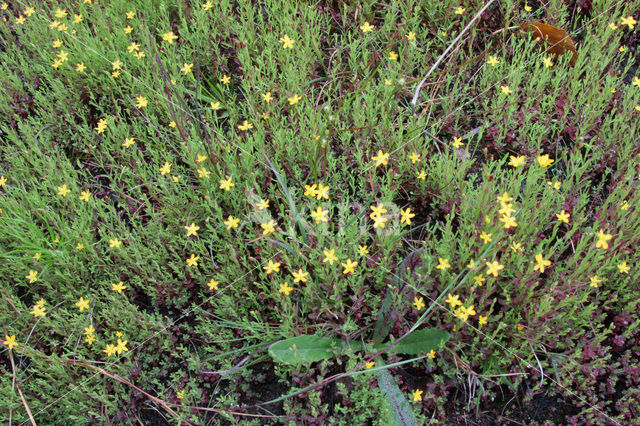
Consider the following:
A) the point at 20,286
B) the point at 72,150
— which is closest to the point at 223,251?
the point at 20,286

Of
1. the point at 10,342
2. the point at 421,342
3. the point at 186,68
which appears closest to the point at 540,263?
the point at 421,342

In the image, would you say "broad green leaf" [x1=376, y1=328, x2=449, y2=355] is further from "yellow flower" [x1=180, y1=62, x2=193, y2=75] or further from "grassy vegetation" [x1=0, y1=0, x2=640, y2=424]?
"yellow flower" [x1=180, y1=62, x2=193, y2=75]

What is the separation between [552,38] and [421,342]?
8.63ft

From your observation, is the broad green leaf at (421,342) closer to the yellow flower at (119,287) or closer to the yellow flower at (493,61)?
the yellow flower at (119,287)

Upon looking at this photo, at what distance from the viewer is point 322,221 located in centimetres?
252

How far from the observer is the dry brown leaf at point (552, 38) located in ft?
10.9

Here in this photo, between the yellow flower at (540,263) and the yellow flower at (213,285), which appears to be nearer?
the yellow flower at (540,263)

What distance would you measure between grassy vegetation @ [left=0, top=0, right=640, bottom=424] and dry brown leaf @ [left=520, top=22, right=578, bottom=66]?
8 centimetres

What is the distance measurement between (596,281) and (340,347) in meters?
1.40

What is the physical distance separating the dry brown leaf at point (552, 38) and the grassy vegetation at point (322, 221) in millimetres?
85

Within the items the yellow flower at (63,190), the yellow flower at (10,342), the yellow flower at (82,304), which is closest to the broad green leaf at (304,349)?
the yellow flower at (82,304)

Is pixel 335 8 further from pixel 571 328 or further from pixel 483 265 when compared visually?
pixel 571 328

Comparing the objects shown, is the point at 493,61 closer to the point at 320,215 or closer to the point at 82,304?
the point at 320,215

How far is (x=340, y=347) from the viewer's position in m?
2.46
